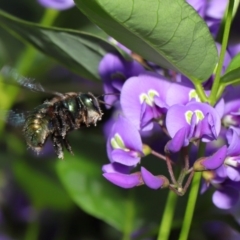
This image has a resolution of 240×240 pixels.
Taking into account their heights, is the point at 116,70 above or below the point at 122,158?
above

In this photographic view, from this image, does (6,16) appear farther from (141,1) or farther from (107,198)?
(107,198)

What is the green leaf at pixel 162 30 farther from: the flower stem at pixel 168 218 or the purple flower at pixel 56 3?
the purple flower at pixel 56 3

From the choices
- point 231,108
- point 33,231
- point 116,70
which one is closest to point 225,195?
point 231,108

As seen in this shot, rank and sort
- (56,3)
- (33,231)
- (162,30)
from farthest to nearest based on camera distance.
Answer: (33,231) < (56,3) < (162,30)

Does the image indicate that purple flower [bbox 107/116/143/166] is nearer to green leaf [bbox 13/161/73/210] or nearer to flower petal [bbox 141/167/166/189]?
flower petal [bbox 141/167/166/189]

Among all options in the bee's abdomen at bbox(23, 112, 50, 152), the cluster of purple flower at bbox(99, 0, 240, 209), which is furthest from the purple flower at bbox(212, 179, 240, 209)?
the bee's abdomen at bbox(23, 112, 50, 152)

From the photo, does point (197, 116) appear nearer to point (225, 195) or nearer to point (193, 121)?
point (193, 121)
